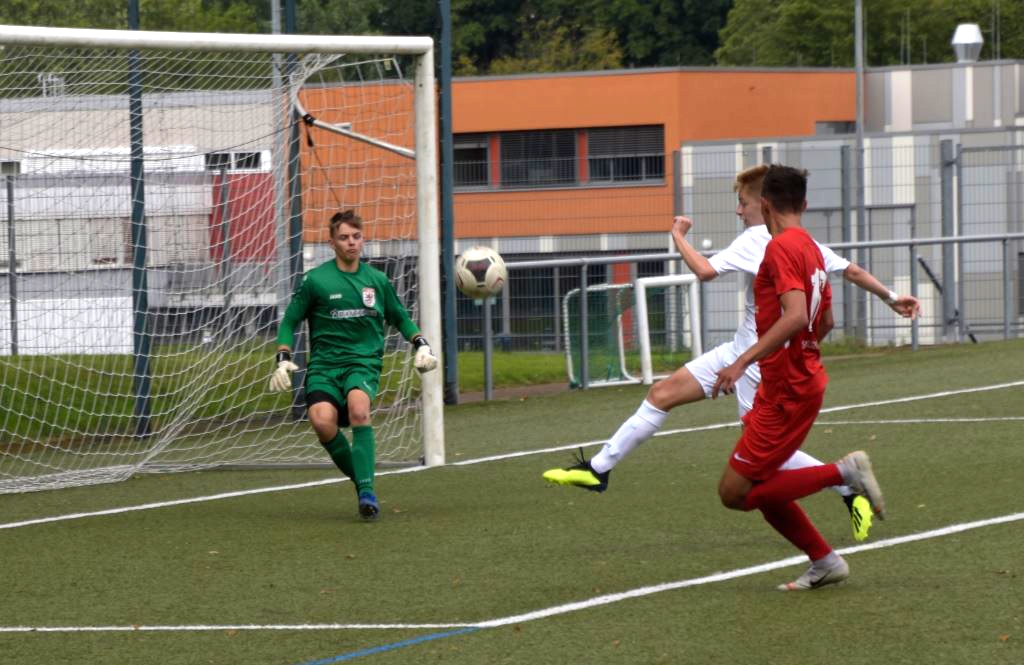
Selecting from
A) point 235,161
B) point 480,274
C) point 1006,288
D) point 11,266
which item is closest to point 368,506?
point 235,161

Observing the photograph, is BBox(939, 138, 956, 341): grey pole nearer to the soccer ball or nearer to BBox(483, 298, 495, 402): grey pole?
BBox(483, 298, 495, 402): grey pole

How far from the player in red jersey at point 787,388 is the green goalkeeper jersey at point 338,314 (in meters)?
3.20

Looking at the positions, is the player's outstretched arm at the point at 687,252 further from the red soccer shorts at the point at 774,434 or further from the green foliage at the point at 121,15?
the green foliage at the point at 121,15

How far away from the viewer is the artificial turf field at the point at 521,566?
20.7 ft

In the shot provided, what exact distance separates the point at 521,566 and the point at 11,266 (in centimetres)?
655

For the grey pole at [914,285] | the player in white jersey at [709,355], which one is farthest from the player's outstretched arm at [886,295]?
the grey pole at [914,285]

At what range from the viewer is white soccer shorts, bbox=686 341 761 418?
8695mm

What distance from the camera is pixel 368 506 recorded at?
9352 millimetres

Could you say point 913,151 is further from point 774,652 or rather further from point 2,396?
point 774,652

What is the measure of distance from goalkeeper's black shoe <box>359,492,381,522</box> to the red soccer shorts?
9.86 ft

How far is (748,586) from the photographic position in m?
7.15

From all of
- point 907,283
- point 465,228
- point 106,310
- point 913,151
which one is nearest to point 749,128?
point 465,228

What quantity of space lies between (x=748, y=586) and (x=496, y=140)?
3757 cm

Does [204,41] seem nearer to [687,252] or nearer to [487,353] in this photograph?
[687,252]
